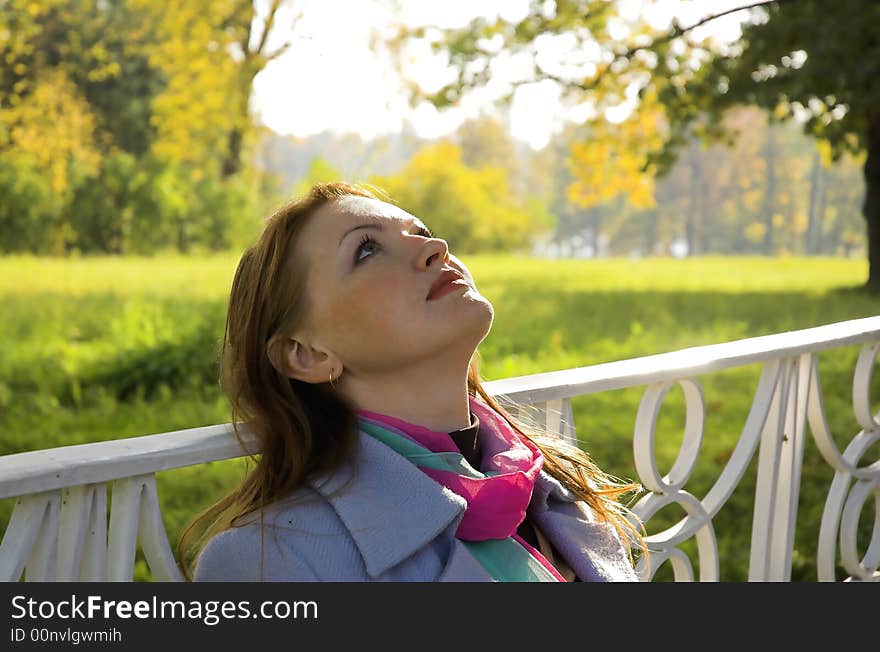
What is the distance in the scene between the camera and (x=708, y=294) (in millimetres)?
12977

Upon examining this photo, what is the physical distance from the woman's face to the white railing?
0.75 feet

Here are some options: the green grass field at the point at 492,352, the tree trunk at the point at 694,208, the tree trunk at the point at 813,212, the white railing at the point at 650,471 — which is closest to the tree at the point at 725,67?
the green grass field at the point at 492,352

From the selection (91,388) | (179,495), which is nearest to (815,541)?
(179,495)

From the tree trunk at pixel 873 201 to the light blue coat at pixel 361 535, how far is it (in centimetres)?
1208

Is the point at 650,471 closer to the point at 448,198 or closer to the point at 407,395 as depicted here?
the point at 407,395

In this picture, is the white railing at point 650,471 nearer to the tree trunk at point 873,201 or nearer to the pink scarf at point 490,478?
the pink scarf at point 490,478

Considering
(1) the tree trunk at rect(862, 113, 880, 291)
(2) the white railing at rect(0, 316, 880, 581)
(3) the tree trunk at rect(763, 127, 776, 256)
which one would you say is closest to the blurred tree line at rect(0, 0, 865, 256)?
(1) the tree trunk at rect(862, 113, 880, 291)

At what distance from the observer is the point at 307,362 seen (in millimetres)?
1616

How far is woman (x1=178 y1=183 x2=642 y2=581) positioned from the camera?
143cm

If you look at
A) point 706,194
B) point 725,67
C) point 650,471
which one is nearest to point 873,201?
point 725,67

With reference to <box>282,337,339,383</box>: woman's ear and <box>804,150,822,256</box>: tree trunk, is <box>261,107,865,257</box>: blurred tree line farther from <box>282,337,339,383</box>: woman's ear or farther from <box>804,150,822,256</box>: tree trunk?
<box>282,337,339,383</box>: woman's ear

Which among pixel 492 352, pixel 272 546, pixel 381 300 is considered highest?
pixel 381 300

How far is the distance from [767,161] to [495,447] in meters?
62.0

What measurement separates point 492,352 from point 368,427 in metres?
7.07
